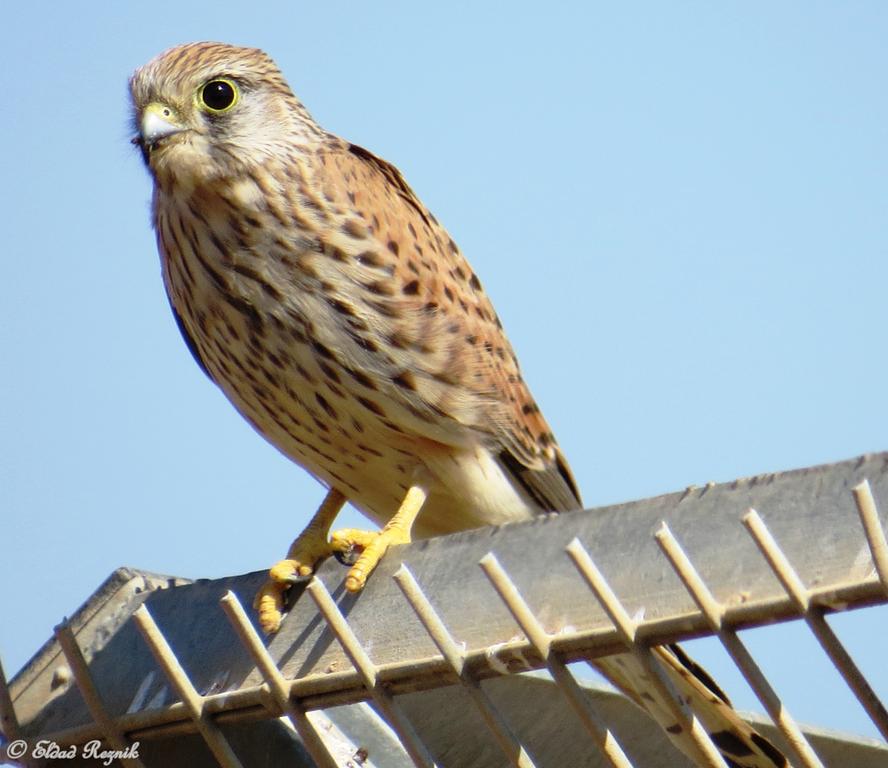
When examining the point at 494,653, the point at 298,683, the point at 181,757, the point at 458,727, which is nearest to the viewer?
the point at 494,653

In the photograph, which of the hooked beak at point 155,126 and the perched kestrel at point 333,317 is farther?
the hooked beak at point 155,126

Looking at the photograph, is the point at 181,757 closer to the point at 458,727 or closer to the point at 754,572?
the point at 458,727

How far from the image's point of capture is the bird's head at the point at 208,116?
386 centimetres

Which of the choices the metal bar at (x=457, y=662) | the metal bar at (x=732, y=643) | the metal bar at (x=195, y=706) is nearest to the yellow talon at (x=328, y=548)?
the metal bar at (x=195, y=706)

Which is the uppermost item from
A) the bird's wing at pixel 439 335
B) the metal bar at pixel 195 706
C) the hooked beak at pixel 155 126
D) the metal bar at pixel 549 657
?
the hooked beak at pixel 155 126

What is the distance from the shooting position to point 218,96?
4023 millimetres

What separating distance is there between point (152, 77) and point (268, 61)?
1.55 feet

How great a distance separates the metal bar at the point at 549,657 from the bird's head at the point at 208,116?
183 centimetres

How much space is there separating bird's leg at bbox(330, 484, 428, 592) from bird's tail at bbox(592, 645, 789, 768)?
497 millimetres

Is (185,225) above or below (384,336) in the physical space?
above

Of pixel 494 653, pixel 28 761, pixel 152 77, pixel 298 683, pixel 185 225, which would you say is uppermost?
pixel 152 77

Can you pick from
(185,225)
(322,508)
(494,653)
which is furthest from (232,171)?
(494,653)

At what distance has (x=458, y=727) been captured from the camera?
3.31 metres

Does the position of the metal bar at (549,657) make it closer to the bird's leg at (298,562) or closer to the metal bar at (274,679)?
the metal bar at (274,679)
